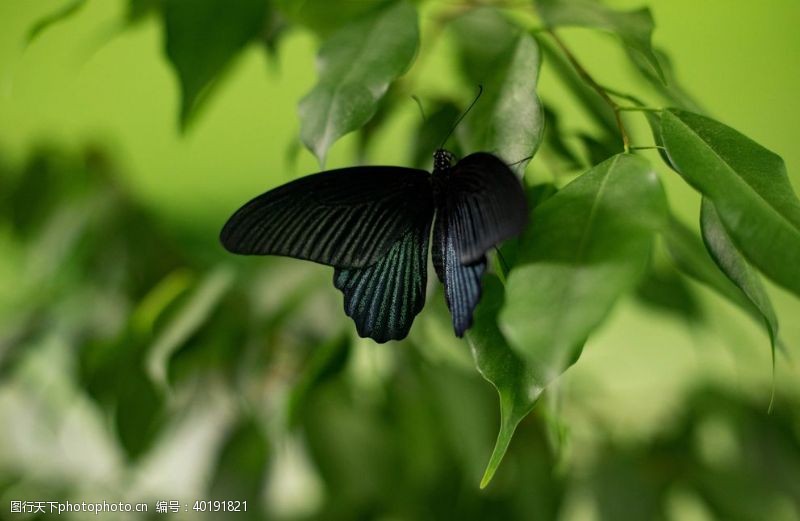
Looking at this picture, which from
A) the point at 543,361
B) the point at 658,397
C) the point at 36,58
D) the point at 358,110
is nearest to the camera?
the point at 543,361

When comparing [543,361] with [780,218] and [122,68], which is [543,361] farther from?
[122,68]

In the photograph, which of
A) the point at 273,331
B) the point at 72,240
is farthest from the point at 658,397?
the point at 72,240

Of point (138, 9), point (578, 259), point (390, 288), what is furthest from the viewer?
point (138, 9)

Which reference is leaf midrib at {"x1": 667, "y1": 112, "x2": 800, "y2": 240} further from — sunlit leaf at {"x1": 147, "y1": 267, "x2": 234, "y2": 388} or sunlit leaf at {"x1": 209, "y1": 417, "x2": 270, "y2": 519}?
sunlit leaf at {"x1": 209, "y1": 417, "x2": 270, "y2": 519}

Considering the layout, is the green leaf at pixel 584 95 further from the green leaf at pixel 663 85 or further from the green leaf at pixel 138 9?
the green leaf at pixel 138 9

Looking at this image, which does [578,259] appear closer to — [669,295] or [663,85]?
[663,85]

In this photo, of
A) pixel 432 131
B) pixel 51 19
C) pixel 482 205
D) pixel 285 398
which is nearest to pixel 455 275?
pixel 482 205

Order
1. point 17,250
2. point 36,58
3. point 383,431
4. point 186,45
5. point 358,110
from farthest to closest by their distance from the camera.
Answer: point 36,58
point 17,250
point 383,431
point 186,45
point 358,110
